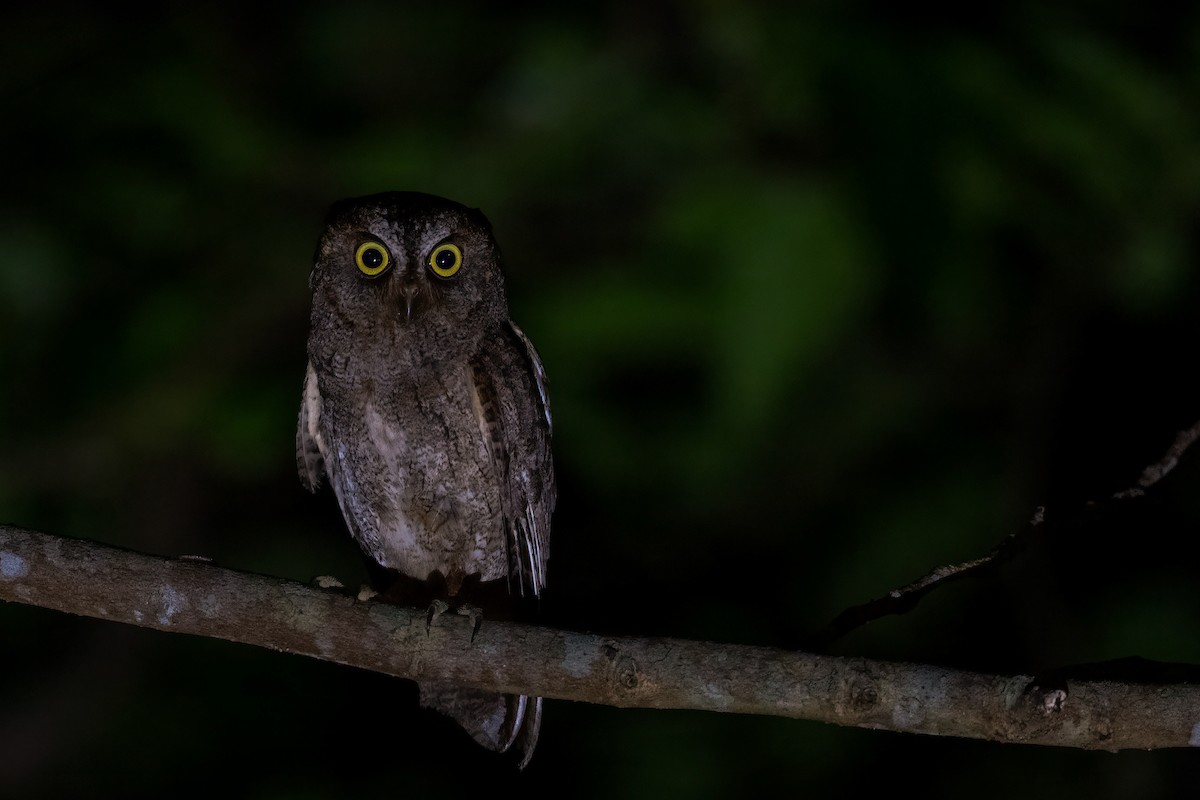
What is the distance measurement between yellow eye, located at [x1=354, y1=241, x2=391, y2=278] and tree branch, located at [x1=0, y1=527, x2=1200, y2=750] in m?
1.18

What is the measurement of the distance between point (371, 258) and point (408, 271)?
0.36ft

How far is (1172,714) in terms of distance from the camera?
1.77 meters

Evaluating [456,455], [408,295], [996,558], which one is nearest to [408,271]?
[408,295]

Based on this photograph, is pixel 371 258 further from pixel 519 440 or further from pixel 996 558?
pixel 996 558

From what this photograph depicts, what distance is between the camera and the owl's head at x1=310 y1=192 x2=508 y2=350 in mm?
3035

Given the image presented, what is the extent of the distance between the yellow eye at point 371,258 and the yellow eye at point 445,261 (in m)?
0.12

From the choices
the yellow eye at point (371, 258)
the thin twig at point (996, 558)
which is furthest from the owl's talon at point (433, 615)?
the yellow eye at point (371, 258)

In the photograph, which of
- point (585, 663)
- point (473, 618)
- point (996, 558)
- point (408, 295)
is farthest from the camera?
point (408, 295)

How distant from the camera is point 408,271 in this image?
310 centimetres

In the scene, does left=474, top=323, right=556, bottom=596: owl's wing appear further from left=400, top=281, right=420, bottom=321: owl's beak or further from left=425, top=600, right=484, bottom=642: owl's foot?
left=425, top=600, right=484, bottom=642: owl's foot

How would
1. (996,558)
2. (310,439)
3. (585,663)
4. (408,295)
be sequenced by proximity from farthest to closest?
(310,439) < (408,295) < (585,663) < (996,558)

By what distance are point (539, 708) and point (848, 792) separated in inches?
85.7

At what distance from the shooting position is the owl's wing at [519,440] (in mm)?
3109

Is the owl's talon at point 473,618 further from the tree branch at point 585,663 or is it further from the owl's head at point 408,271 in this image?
the owl's head at point 408,271
